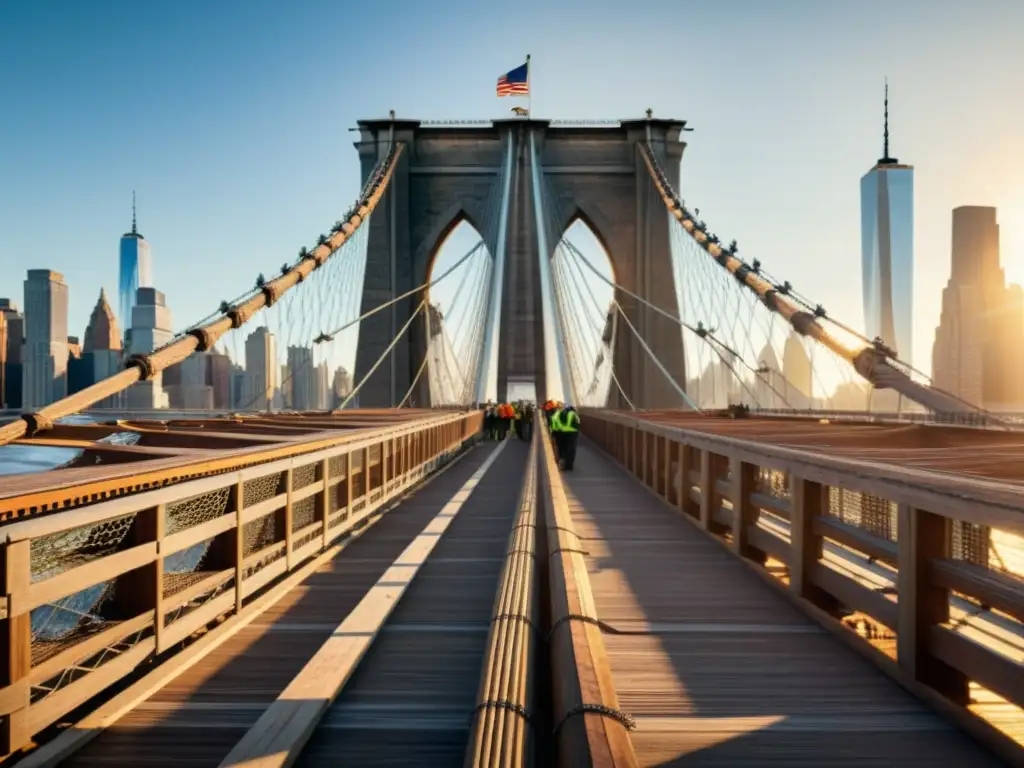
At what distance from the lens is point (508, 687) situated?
2.55m

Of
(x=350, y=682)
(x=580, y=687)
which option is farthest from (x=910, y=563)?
(x=350, y=682)

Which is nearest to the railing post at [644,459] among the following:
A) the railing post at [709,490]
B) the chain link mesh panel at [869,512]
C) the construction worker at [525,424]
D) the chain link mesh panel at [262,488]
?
the railing post at [709,490]

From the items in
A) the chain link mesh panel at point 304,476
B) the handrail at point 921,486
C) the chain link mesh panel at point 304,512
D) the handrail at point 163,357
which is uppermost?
the handrail at point 163,357

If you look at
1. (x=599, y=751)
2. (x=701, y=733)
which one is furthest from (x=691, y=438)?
(x=599, y=751)

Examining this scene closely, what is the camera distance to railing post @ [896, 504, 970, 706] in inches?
119

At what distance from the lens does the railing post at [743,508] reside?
Answer: 540cm

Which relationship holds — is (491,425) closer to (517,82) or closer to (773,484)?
(517,82)

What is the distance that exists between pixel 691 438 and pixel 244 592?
3.87 m

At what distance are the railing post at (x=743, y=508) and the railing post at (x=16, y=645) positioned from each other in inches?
162

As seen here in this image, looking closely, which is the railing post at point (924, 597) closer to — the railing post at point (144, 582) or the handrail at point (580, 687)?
the handrail at point (580, 687)

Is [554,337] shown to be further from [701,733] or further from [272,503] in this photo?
[701,733]

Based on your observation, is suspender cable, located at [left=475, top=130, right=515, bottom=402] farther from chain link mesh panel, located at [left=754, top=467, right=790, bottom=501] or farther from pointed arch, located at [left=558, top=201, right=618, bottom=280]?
chain link mesh panel, located at [left=754, top=467, right=790, bottom=501]

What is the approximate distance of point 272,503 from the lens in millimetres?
4848

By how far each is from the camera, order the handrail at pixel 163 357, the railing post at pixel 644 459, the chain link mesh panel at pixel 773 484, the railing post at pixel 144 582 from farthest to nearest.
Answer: the railing post at pixel 644 459, the handrail at pixel 163 357, the chain link mesh panel at pixel 773 484, the railing post at pixel 144 582
